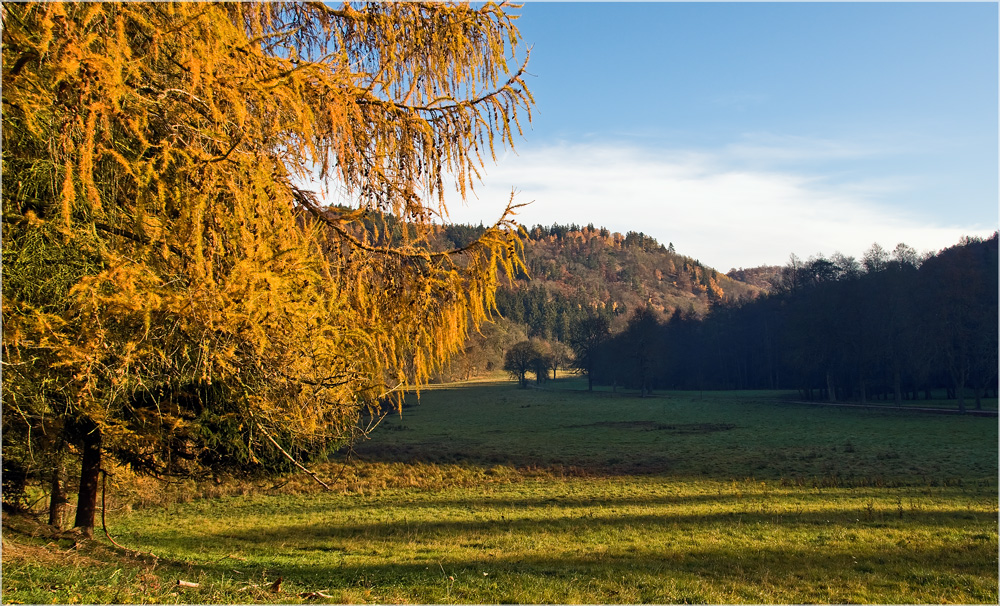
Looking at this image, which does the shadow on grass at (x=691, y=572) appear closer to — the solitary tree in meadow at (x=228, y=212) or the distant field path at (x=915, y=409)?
the solitary tree in meadow at (x=228, y=212)

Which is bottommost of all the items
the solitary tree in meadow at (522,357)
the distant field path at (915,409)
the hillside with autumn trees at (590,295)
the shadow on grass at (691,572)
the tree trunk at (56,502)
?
the distant field path at (915,409)

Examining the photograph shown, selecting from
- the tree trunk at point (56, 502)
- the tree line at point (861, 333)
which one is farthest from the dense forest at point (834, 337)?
the tree trunk at point (56, 502)

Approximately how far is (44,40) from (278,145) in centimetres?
177

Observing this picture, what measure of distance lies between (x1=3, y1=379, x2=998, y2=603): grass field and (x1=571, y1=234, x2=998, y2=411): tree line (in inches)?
617

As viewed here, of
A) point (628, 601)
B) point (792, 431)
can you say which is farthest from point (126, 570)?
point (792, 431)

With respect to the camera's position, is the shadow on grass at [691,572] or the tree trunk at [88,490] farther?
the tree trunk at [88,490]

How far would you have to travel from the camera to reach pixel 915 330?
149ft

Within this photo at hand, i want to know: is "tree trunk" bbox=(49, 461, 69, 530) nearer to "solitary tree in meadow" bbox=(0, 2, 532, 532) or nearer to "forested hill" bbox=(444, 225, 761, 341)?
"solitary tree in meadow" bbox=(0, 2, 532, 532)

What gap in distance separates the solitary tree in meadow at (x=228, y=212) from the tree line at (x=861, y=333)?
156 feet

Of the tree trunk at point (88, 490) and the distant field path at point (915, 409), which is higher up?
the tree trunk at point (88, 490)

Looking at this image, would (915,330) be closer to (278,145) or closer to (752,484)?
(752,484)

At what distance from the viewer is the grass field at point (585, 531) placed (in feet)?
23.5

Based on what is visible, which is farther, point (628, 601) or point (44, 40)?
point (628, 601)

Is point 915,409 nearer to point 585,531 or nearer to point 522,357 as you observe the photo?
point 585,531
